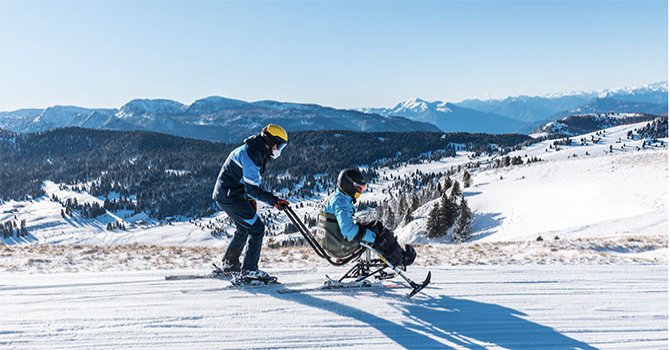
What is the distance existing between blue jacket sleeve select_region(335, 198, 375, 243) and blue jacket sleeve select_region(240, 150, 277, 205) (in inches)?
A: 44.7

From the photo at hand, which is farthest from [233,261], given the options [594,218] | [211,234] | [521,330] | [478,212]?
[211,234]

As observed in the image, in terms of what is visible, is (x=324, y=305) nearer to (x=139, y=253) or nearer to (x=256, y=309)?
(x=256, y=309)

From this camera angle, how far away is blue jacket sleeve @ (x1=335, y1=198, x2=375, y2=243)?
6781 millimetres

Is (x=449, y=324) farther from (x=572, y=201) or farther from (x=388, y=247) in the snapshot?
(x=572, y=201)

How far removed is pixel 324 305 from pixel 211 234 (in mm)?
180449

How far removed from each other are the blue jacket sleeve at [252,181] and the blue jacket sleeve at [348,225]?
3.72 feet

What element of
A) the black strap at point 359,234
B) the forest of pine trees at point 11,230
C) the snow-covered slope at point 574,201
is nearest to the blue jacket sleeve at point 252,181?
the black strap at point 359,234

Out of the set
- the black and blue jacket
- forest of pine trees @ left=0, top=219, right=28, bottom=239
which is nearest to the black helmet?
the black and blue jacket

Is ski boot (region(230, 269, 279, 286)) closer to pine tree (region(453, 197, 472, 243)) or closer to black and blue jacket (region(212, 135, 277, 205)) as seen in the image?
black and blue jacket (region(212, 135, 277, 205))

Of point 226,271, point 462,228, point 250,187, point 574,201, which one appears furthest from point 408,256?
point 574,201

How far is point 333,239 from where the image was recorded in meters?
7.32

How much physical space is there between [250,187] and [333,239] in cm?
179

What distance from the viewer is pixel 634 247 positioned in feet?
45.0

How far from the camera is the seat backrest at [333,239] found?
23.8ft
